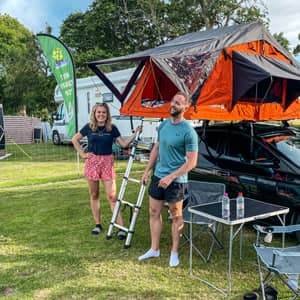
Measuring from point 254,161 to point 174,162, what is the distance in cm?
158

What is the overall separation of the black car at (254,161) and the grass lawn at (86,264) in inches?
25.6

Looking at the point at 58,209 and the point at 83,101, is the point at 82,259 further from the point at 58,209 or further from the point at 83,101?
the point at 83,101

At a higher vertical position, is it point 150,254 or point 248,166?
point 248,166

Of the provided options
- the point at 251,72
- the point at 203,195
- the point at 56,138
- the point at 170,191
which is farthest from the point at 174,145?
the point at 56,138

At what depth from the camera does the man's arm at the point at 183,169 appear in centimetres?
350

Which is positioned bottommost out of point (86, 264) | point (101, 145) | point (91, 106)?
point (86, 264)

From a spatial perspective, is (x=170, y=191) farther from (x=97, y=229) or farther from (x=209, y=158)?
(x=209, y=158)

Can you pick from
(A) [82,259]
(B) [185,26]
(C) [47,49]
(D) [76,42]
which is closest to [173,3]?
(B) [185,26]

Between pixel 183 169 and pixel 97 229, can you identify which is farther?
pixel 97 229

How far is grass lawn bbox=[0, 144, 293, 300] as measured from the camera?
3.36m

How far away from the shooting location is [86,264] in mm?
3959

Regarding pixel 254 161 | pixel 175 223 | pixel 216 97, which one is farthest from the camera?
pixel 254 161

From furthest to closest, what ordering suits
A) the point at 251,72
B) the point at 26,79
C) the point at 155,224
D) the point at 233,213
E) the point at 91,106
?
the point at 26,79, the point at 91,106, the point at 251,72, the point at 155,224, the point at 233,213

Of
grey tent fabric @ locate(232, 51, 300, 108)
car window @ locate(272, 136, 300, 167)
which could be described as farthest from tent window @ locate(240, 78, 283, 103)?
car window @ locate(272, 136, 300, 167)
